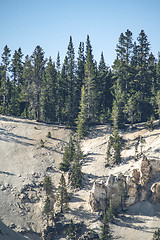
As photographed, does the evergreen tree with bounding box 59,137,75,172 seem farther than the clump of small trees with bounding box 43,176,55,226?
Yes

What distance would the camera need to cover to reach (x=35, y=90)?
71.2 m

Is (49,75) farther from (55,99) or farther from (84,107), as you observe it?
(84,107)

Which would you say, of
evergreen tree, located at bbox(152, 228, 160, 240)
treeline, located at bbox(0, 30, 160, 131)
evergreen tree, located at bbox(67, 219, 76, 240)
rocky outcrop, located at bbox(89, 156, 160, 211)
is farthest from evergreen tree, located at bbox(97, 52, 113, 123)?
evergreen tree, located at bbox(152, 228, 160, 240)

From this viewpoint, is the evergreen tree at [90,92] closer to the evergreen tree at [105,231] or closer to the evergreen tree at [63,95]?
the evergreen tree at [63,95]

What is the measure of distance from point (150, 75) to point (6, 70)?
32473 mm

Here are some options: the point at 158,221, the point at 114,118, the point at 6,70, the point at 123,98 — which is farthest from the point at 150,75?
the point at 158,221

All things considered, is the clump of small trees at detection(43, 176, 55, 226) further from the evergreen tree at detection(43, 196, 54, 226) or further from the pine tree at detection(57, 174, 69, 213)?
the pine tree at detection(57, 174, 69, 213)

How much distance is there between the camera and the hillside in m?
43.4

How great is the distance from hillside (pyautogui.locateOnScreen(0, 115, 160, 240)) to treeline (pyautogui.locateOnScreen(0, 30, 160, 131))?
409 cm

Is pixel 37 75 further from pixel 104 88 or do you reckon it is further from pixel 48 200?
pixel 48 200

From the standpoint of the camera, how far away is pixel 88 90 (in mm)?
71188

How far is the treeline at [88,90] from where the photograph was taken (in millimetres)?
67812

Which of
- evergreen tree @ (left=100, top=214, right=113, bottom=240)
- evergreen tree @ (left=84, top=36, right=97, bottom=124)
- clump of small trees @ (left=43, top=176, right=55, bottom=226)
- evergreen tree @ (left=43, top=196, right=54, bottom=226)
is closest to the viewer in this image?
evergreen tree @ (left=100, top=214, right=113, bottom=240)

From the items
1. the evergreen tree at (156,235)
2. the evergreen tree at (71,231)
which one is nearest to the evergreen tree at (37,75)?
the evergreen tree at (71,231)
